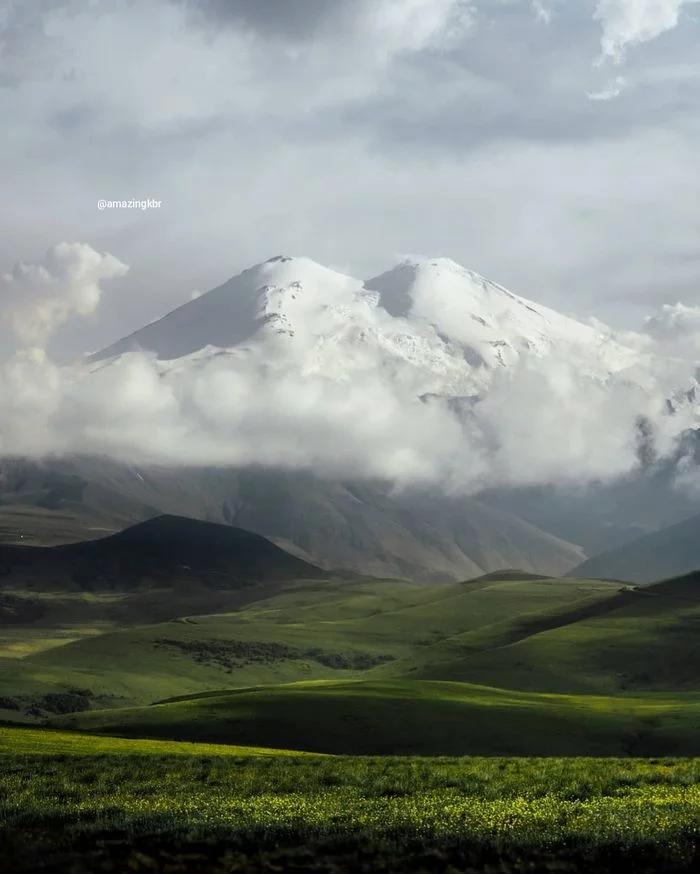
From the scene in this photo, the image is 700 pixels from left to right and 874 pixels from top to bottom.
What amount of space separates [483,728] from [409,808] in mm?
75976

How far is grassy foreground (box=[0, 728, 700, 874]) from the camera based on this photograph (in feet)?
90.3

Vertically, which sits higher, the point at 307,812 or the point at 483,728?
the point at 307,812

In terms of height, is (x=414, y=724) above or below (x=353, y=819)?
below

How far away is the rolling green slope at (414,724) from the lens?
10012 cm

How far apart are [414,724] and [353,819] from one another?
82499mm

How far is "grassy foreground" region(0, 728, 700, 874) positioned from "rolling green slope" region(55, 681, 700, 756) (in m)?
54.7

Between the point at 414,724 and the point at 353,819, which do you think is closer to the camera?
the point at 353,819

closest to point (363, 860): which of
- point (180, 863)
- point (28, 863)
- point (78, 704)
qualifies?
point (180, 863)

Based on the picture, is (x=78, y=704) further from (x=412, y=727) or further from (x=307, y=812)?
(x=307, y=812)

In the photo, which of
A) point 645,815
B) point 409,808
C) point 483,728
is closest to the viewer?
point 645,815

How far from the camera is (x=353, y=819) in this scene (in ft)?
104

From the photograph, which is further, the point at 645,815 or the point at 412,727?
the point at 412,727

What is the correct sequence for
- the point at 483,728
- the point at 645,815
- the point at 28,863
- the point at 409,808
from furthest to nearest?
the point at 483,728 → the point at 409,808 → the point at 645,815 → the point at 28,863

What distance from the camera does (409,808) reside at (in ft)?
110
